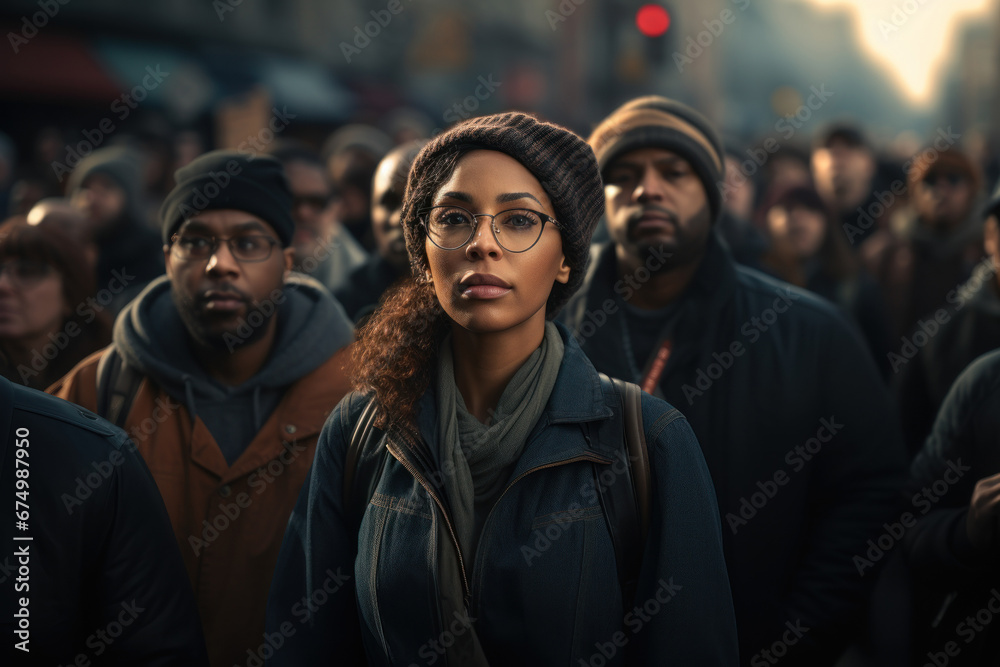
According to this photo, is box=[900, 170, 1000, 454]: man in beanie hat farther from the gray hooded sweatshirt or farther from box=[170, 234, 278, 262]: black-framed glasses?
box=[170, 234, 278, 262]: black-framed glasses

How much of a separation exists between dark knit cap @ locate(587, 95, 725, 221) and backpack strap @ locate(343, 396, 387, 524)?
66.6 inches

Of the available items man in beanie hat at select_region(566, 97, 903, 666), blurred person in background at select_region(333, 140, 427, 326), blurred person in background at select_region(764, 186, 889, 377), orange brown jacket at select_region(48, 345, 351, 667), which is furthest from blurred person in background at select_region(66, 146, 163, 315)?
blurred person in background at select_region(764, 186, 889, 377)

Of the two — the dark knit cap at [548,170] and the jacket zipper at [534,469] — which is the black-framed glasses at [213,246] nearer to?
the dark knit cap at [548,170]

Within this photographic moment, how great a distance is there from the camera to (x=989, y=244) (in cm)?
386

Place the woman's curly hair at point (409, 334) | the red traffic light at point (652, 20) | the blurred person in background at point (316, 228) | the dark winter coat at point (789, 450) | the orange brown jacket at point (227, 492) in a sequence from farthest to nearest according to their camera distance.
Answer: the red traffic light at point (652, 20) → the blurred person in background at point (316, 228) → the dark winter coat at point (789, 450) → the orange brown jacket at point (227, 492) → the woman's curly hair at point (409, 334)

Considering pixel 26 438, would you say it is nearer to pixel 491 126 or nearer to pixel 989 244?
pixel 491 126

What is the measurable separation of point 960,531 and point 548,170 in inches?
65.8

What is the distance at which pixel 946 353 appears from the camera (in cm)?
438

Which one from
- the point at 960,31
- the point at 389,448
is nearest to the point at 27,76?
the point at 389,448

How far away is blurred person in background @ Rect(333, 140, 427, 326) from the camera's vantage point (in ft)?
15.5

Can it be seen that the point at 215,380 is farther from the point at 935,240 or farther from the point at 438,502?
the point at 935,240

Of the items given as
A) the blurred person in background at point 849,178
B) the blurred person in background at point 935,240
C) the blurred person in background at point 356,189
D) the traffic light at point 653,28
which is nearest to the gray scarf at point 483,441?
the blurred person in background at point 935,240

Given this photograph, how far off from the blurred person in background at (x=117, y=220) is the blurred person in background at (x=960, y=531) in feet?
16.2

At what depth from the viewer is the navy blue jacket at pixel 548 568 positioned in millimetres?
2062
